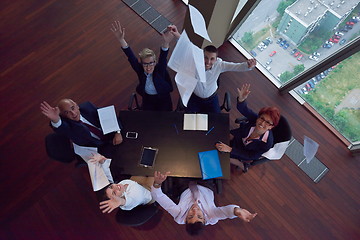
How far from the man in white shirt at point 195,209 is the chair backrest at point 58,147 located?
882 millimetres

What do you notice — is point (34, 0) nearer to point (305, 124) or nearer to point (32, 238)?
point (32, 238)

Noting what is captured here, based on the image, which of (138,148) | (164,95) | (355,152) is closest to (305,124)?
(355,152)

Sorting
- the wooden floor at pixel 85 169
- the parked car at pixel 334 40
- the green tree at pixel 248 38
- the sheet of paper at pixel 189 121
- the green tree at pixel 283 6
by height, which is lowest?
the wooden floor at pixel 85 169

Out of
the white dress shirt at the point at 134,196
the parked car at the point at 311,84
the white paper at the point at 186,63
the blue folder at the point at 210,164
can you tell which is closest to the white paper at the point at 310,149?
the blue folder at the point at 210,164

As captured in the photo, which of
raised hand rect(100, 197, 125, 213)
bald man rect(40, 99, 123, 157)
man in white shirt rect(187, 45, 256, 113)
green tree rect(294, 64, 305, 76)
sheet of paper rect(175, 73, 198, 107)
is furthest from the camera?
green tree rect(294, 64, 305, 76)

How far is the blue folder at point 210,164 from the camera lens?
7.06ft

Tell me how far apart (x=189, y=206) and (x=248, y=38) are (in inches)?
102

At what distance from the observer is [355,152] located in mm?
3219

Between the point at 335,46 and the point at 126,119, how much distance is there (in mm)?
2371

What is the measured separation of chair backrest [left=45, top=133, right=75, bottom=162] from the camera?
219 cm

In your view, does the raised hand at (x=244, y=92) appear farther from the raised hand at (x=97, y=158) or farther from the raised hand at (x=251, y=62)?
the raised hand at (x=97, y=158)

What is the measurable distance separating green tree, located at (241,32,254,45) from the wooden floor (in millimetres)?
215

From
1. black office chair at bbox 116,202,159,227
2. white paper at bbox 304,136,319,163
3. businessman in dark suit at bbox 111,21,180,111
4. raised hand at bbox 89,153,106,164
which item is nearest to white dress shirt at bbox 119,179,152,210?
black office chair at bbox 116,202,159,227

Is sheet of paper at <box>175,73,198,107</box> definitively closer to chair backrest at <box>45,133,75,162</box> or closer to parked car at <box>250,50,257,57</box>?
chair backrest at <box>45,133,75,162</box>
